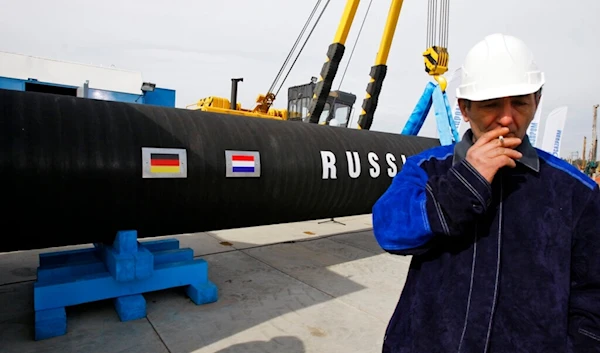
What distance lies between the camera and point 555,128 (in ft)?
39.2

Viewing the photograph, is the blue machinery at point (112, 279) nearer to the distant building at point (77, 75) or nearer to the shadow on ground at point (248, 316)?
the shadow on ground at point (248, 316)

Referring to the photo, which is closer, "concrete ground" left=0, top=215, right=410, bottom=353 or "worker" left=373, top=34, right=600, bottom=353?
→ "worker" left=373, top=34, right=600, bottom=353

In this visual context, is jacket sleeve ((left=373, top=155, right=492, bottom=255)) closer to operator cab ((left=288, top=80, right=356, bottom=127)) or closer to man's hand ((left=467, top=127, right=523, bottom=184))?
man's hand ((left=467, top=127, right=523, bottom=184))

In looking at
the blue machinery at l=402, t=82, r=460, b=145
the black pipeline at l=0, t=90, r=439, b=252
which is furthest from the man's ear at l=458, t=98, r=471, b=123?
the blue machinery at l=402, t=82, r=460, b=145

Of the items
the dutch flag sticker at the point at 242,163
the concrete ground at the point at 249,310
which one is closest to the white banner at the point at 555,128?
the concrete ground at the point at 249,310

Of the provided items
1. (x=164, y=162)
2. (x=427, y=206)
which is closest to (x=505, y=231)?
(x=427, y=206)

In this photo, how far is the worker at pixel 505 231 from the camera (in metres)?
0.88

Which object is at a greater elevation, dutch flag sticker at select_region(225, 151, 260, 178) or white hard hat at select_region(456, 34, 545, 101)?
white hard hat at select_region(456, 34, 545, 101)

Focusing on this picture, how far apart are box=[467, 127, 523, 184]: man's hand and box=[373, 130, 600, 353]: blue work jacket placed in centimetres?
2

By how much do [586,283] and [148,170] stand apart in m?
2.37

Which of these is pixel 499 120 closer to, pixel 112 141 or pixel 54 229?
pixel 112 141

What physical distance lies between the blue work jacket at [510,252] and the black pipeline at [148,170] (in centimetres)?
201

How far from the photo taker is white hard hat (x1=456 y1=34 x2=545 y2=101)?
89 centimetres

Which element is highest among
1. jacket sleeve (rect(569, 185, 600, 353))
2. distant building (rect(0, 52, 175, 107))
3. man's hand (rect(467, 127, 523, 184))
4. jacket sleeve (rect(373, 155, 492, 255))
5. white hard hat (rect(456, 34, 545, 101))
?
distant building (rect(0, 52, 175, 107))
